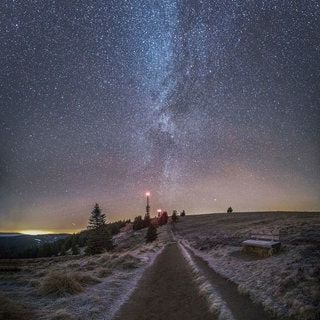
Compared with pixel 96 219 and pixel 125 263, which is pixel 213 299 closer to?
pixel 125 263

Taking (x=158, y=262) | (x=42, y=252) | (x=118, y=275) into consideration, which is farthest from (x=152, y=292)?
(x=42, y=252)

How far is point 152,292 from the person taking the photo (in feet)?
46.0

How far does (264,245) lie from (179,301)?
8521 mm

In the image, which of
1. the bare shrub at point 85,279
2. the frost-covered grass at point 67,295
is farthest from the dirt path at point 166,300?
the bare shrub at point 85,279

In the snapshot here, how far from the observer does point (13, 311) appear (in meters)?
8.95

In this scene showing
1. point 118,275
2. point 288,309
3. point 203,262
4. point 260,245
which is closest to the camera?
point 288,309

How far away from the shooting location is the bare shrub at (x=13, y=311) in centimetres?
866

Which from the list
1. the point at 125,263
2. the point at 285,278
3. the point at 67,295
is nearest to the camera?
the point at 285,278

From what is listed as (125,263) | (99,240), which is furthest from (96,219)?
(125,263)

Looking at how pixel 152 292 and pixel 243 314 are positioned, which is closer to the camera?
pixel 243 314

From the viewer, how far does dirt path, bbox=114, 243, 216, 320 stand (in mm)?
10383

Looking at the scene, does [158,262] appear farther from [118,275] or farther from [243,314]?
[243,314]

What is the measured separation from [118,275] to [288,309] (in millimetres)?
11207

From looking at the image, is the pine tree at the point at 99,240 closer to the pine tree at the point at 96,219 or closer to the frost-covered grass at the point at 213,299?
the pine tree at the point at 96,219
